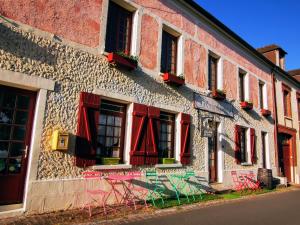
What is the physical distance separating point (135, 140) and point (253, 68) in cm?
968

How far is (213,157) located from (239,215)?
13.2 feet

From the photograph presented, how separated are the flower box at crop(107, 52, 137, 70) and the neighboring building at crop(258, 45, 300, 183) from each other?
37.7 ft

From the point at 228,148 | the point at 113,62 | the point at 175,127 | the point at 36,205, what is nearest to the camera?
the point at 36,205

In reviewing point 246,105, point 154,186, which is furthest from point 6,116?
point 246,105

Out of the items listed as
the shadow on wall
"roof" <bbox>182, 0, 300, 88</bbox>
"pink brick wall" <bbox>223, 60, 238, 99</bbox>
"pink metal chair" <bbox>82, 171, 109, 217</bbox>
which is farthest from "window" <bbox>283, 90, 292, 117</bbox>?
the shadow on wall

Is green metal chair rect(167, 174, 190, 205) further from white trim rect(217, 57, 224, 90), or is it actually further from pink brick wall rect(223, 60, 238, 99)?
pink brick wall rect(223, 60, 238, 99)

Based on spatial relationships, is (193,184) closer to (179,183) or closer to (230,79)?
(179,183)

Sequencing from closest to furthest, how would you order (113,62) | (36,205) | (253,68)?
(36,205)
(113,62)
(253,68)

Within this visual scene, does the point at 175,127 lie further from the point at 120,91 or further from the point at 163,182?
the point at 120,91

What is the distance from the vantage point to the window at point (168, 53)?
930cm

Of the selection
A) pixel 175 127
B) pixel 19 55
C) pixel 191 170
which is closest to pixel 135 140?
pixel 175 127

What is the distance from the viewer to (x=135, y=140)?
7480mm

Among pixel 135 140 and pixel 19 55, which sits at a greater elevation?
pixel 19 55

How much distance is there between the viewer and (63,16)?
6359mm
